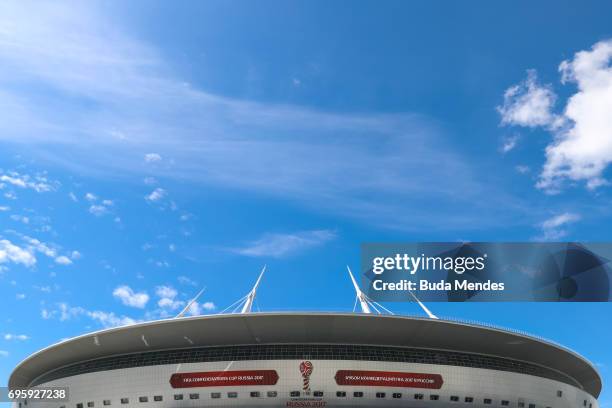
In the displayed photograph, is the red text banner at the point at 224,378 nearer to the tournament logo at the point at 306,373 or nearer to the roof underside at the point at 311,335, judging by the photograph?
the tournament logo at the point at 306,373

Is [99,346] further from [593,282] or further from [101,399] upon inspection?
[593,282]

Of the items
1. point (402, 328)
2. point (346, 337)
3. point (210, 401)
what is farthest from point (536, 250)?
point (210, 401)

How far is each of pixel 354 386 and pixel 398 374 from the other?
14.5 ft

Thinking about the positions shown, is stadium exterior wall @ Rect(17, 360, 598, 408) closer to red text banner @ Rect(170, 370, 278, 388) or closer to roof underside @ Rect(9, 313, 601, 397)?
red text banner @ Rect(170, 370, 278, 388)

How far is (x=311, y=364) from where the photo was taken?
54875 millimetres

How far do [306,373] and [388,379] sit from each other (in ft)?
25.3

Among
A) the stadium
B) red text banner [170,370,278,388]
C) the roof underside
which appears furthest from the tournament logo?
red text banner [170,370,278,388]

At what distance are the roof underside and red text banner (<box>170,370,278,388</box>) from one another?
3128 millimetres

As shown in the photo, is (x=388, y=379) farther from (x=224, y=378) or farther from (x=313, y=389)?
(x=224, y=378)

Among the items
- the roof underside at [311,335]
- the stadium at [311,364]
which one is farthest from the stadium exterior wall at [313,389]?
the roof underside at [311,335]

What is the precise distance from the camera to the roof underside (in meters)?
54.5

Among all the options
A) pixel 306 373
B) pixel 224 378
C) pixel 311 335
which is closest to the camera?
pixel 306 373

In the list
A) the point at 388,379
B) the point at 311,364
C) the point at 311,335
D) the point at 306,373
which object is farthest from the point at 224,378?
the point at 388,379

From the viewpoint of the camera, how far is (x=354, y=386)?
178 feet
